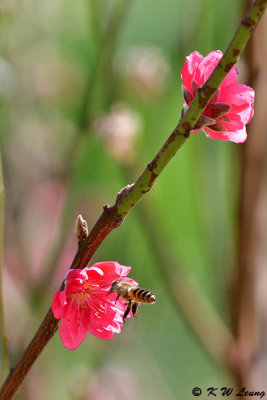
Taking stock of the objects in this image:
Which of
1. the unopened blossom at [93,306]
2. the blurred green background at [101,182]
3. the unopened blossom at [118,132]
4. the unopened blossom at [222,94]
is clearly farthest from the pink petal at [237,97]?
the unopened blossom at [118,132]

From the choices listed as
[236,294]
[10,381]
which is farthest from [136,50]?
[10,381]

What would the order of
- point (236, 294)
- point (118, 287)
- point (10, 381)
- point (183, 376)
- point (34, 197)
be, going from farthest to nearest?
point (183, 376)
point (34, 197)
point (236, 294)
point (118, 287)
point (10, 381)

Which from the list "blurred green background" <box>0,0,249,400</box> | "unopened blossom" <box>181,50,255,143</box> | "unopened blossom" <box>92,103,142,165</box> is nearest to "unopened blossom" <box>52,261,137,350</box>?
"unopened blossom" <box>181,50,255,143</box>

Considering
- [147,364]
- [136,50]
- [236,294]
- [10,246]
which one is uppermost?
[136,50]

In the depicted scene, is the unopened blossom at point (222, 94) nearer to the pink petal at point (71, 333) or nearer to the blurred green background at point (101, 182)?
the pink petal at point (71, 333)

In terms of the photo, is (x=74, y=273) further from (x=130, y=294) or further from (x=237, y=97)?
(x=237, y=97)

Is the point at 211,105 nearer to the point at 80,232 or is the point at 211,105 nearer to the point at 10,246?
Answer: the point at 80,232

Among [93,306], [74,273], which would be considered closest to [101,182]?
[93,306]
